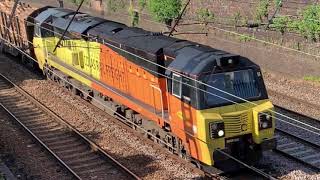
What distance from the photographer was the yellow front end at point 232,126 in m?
12.5

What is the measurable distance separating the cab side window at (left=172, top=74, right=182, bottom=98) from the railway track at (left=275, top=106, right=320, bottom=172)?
4353mm

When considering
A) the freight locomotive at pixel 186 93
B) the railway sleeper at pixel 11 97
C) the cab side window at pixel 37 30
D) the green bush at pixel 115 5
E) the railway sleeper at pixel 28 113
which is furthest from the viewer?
the green bush at pixel 115 5

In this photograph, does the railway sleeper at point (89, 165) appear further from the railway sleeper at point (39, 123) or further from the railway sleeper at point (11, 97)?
the railway sleeper at point (11, 97)

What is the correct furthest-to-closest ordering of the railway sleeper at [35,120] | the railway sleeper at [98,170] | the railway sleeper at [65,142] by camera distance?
the railway sleeper at [35,120], the railway sleeper at [65,142], the railway sleeper at [98,170]

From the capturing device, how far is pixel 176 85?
13484mm

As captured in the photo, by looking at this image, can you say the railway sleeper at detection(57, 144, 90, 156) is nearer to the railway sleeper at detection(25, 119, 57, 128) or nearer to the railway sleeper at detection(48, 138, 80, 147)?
the railway sleeper at detection(48, 138, 80, 147)

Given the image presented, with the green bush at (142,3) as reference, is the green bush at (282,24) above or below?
below

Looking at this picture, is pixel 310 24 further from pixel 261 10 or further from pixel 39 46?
pixel 39 46

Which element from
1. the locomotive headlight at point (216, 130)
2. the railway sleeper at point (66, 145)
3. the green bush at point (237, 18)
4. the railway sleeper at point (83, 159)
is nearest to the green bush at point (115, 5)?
the green bush at point (237, 18)

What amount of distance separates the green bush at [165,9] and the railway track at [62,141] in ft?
48.0

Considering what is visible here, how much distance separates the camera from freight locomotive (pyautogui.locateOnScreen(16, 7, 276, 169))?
12688 mm

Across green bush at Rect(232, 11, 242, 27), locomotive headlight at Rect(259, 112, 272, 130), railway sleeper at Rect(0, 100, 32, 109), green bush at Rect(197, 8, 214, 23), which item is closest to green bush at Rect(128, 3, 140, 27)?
green bush at Rect(197, 8, 214, 23)

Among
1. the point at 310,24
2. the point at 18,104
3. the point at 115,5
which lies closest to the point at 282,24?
the point at 310,24

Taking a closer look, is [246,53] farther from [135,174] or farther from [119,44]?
[135,174]
